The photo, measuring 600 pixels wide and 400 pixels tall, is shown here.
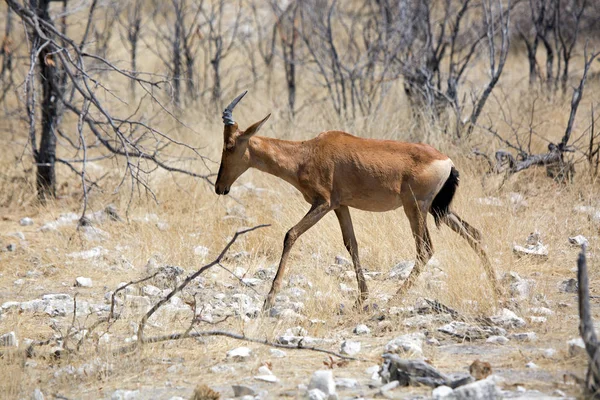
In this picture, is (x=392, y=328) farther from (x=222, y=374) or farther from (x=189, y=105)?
(x=189, y=105)

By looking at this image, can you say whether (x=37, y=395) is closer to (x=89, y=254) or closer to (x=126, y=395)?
(x=126, y=395)

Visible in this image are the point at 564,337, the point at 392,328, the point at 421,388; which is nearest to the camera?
the point at 421,388

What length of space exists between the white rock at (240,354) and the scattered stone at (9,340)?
1517 millimetres

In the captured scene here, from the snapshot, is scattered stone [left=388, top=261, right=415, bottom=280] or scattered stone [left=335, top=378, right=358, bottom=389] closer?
scattered stone [left=335, top=378, right=358, bottom=389]

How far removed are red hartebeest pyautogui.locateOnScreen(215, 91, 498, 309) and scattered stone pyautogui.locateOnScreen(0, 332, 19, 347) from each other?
1887 millimetres

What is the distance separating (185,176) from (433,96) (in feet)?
11.8

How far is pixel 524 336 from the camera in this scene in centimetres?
536

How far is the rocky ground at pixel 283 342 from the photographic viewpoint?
455 cm

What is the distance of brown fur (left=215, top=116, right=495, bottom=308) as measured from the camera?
6578 mm

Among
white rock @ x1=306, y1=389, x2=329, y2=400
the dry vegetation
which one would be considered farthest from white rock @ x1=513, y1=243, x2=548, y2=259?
white rock @ x1=306, y1=389, x2=329, y2=400

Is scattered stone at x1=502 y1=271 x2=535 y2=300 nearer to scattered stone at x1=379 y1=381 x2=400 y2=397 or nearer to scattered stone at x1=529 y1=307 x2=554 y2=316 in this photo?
scattered stone at x1=529 y1=307 x2=554 y2=316

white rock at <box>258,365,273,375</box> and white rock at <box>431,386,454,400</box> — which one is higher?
white rock at <box>431,386,454,400</box>

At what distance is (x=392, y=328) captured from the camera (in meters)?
5.71

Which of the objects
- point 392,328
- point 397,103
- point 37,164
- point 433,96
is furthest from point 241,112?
point 392,328
